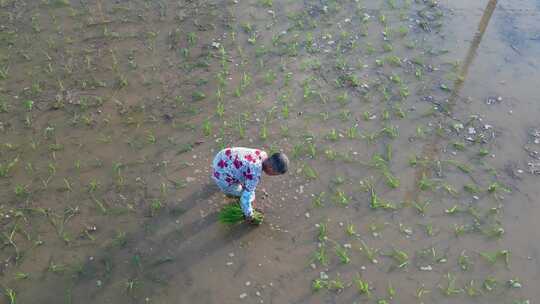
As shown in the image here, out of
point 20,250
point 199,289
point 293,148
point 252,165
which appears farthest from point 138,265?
point 293,148

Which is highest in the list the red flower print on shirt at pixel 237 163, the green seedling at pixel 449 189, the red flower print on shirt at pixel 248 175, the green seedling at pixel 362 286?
the red flower print on shirt at pixel 237 163

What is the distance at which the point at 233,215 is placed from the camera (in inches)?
181

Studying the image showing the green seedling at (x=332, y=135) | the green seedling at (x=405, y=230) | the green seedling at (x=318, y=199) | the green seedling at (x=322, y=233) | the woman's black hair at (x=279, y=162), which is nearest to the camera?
the woman's black hair at (x=279, y=162)

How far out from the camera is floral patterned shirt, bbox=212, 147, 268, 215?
4.32 m

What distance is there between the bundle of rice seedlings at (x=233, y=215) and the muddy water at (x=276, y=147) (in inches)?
5.7

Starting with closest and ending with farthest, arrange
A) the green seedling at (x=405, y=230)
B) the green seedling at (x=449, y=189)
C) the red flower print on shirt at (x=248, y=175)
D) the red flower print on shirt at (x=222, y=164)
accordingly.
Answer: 1. the red flower print on shirt at (x=248, y=175)
2. the red flower print on shirt at (x=222, y=164)
3. the green seedling at (x=405, y=230)
4. the green seedling at (x=449, y=189)

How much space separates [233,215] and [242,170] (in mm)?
518

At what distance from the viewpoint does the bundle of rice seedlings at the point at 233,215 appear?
4.61 meters

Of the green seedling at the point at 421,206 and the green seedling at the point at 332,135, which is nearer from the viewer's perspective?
the green seedling at the point at 421,206

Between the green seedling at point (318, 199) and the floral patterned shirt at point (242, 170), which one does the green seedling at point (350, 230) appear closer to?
the green seedling at point (318, 199)

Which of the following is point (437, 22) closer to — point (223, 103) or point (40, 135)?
point (223, 103)

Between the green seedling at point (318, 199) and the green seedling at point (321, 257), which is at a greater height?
the green seedling at point (318, 199)

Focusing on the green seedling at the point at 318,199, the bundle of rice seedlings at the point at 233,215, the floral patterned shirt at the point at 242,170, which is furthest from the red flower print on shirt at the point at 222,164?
the green seedling at the point at 318,199

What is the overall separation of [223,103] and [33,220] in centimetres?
251
